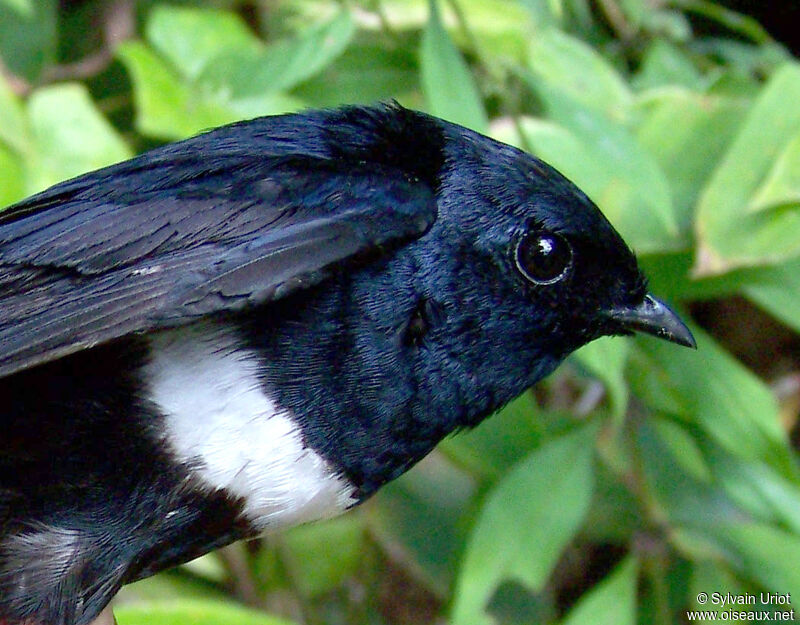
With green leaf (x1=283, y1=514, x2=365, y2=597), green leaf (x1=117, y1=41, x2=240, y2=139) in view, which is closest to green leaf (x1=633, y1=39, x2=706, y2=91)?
green leaf (x1=117, y1=41, x2=240, y2=139)

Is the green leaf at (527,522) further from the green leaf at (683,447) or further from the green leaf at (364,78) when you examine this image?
the green leaf at (364,78)

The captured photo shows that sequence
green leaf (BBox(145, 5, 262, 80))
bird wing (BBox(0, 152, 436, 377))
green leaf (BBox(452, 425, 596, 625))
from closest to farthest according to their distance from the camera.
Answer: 1. bird wing (BBox(0, 152, 436, 377))
2. green leaf (BBox(452, 425, 596, 625))
3. green leaf (BBox(145, 5, 262, 80))

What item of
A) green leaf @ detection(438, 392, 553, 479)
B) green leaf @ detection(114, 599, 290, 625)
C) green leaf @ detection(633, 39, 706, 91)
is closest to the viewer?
green leaf @ detection(114, 599, 290, 625)

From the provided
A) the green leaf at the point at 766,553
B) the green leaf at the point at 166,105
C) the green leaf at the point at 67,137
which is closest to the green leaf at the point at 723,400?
the green leaf at the point at 766,553

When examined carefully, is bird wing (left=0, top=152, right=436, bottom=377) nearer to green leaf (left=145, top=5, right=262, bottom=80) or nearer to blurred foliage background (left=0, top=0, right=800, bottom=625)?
blurred foliage background (left=0, top=0, right=800, bottom=625)

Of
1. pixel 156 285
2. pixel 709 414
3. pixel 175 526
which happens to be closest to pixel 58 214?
pixel 156 285

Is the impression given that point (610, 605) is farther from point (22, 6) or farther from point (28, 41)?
point (28, 41)

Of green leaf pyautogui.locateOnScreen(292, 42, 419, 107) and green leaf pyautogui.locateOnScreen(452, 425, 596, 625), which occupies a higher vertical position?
green leaf pyautogui.locateOnScreen(292, 42, 419, 107)

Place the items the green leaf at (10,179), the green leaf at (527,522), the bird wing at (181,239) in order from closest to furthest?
the bird wing at (181,239), the green leaf at (10,179), the green leaf at (527,522)
